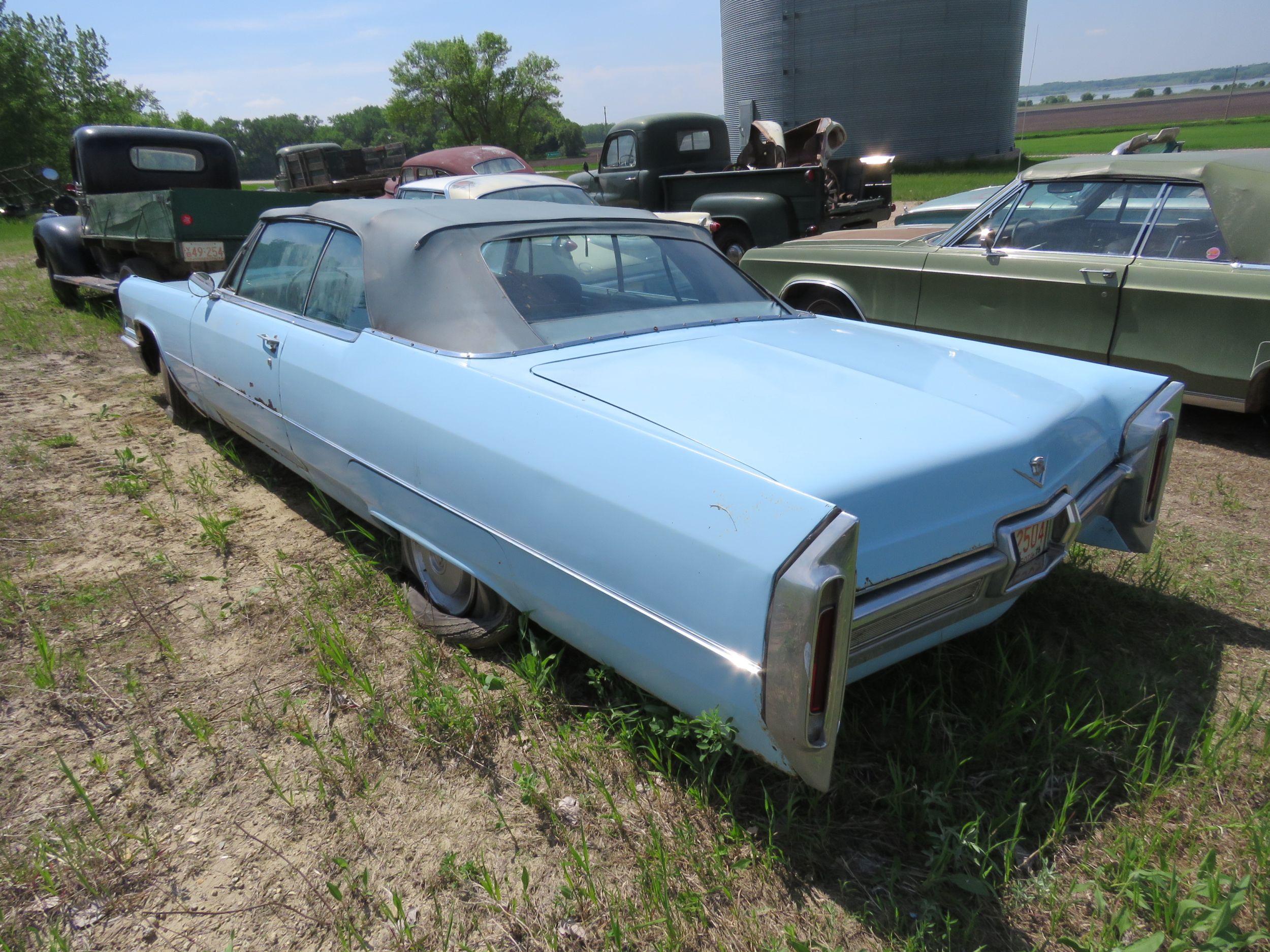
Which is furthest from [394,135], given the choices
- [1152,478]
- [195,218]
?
[1152,478]

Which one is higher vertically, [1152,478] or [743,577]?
[743,577]

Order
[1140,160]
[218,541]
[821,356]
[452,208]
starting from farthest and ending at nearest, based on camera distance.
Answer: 1. [1140,160]
2. [218,541]
3. [452,208]
4. [821,356]

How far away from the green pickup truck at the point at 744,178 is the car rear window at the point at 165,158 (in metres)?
4.53

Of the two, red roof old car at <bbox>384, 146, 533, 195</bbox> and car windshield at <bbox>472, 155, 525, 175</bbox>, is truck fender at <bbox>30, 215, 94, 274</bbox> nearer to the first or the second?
red roof old car at <bbox>384, 146, 533, 195</bbox>

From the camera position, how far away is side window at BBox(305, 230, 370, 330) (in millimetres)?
2971

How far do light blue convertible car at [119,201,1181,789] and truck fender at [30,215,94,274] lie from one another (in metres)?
6.44

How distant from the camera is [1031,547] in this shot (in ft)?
6.72

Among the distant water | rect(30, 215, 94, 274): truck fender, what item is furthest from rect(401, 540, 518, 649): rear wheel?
the distant water

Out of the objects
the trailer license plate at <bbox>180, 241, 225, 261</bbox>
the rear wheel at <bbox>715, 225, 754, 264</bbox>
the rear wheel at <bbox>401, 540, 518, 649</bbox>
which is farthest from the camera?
the rear wheel at <bbox>715, 225, 754, 264</bbox>

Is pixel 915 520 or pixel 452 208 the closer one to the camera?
pixel 915 520

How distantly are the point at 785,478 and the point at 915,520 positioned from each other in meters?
0.33

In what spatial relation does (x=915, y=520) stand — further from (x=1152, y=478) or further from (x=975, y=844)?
(x=1152, y=478)

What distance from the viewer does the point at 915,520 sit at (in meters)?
1.82

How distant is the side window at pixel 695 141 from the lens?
11023 millimetres
